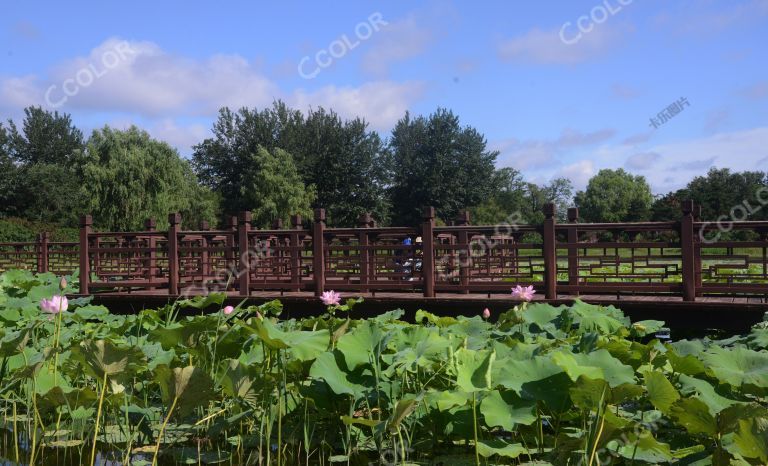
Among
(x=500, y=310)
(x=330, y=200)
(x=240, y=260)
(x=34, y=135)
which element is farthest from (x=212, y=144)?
(x=500, y=310)

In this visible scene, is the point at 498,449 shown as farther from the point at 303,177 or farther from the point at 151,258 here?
the point at 303,177

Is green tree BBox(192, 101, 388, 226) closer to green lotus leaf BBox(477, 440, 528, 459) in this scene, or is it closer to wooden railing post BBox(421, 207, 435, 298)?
wooden railing post BBox(421, 207, 435, 298)

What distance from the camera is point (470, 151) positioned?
1470 inches

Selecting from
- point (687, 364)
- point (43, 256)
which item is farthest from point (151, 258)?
point (687, 364)

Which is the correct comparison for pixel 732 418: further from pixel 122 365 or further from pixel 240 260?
pixel 240 260

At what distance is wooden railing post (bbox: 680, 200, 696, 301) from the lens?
23.2 feet

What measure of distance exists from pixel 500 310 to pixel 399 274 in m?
1.46

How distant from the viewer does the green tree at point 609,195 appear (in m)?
60.2

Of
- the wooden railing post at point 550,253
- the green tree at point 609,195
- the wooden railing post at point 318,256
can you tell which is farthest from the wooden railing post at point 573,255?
the green tree at point 609,195

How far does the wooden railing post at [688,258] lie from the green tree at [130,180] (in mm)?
24599

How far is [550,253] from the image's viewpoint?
7652mm

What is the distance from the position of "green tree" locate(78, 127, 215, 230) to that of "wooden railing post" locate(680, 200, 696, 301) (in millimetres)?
24599

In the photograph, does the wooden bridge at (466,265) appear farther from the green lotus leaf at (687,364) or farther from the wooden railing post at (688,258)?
the green lotus leaf at (687,364)

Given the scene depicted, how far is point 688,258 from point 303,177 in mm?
28917
